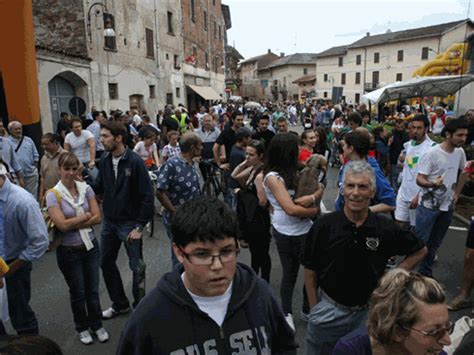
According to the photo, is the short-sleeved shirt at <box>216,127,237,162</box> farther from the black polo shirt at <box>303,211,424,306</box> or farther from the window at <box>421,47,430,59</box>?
the window at <box>421,47,430,59</box>

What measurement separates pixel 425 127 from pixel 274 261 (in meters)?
2.79

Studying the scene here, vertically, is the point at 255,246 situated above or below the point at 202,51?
below

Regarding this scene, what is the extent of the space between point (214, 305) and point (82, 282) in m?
2.44

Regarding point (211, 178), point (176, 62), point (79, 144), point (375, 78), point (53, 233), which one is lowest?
point (211, 178)

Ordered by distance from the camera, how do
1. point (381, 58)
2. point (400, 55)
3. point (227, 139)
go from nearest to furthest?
point (227, 139) → point (400, 55) → point (381, 58)

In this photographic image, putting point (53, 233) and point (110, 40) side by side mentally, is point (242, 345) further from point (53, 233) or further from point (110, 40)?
point (110, 40)

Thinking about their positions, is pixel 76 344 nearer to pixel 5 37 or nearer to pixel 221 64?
pixel 5 37

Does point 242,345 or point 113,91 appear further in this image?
point 113,91

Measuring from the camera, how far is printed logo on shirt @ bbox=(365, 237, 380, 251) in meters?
2.42

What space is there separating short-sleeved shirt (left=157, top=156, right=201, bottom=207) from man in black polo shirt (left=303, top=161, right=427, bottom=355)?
2003 mm

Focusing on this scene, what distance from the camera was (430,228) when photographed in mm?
4414

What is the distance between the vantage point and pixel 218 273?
5.08ft

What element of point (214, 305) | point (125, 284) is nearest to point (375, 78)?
point (125, 284)

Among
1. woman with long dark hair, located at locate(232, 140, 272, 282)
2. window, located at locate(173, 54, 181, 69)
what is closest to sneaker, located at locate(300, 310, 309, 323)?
woman with long dark hair, located at locate(232, 140, 272, 282)
